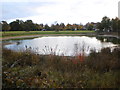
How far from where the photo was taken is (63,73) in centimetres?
331

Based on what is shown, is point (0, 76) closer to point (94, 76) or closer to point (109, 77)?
point (94, 76)

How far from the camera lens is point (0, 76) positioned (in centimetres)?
268

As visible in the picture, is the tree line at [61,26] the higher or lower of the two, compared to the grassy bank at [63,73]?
higher

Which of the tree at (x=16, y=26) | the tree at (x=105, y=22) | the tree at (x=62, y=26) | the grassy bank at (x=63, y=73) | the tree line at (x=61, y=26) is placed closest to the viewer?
the grassy bank at (x=63, y=73)

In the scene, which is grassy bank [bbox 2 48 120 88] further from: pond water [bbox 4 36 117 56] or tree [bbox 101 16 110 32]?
tree [bbox 101 16 110 32]

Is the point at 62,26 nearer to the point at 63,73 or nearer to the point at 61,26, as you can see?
the point at 61,26

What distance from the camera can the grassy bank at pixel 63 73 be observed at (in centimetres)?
262

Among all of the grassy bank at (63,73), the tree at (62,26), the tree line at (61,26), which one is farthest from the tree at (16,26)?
the grassy bank at (63,73)

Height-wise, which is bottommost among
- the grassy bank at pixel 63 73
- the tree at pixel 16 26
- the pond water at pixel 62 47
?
the grassy bank at pixel 63 73

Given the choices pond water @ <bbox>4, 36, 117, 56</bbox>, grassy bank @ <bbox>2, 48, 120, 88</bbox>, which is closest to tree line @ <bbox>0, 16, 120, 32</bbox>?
pond water @ <bbox>4, 36, 117, 56</bbox>

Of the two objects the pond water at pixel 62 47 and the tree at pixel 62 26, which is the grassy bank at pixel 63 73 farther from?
the tree at pixel 62 26

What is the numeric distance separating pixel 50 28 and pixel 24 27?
13.5m

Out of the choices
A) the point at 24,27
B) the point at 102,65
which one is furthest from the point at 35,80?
the point at 24,27

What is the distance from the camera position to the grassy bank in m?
2.62
